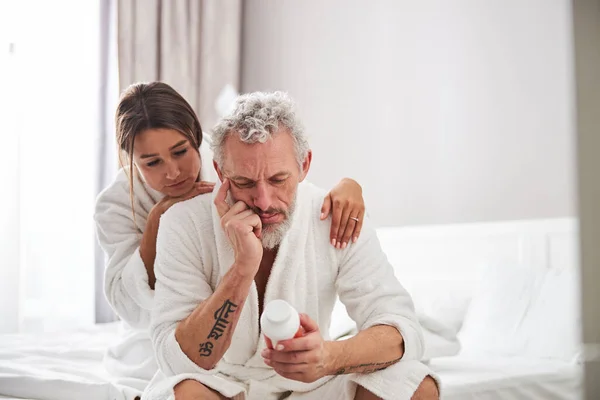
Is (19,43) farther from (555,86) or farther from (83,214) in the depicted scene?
(555,86)

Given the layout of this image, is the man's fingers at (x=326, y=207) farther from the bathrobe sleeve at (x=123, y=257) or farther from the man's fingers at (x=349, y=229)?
the bathrobe sleeve at (x=123, y=257)

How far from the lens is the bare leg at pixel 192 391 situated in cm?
125

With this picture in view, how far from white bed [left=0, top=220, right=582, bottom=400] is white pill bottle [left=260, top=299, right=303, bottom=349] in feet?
1.36

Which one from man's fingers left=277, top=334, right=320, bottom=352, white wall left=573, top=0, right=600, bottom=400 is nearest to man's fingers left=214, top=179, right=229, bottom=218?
man's fingers left=277, top=334, right=320, bottom=352

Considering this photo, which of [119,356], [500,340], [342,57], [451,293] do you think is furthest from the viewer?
[342,57]

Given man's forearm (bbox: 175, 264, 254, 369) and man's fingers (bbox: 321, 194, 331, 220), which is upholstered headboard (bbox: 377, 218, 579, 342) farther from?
man's forearm (bbox: 175, 264, 254, 369)

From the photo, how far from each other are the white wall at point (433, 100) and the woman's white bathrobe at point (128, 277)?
1101mm

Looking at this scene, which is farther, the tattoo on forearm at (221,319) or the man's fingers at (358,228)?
the man's fingers at (358,228)

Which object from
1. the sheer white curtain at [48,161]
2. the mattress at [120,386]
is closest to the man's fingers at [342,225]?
the mattress at [120,386]

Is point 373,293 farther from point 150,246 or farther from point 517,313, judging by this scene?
point 517,313

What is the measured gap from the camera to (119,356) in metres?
1.79

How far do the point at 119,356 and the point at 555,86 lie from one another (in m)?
1.45

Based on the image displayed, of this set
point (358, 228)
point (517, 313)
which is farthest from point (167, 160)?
point (517, 313)

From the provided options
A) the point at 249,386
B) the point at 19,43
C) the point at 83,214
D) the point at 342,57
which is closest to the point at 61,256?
the point at 83,214
